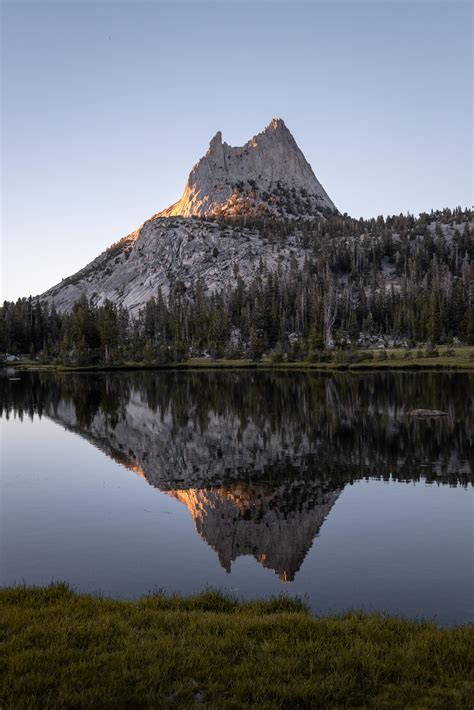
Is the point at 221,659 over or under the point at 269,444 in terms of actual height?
over

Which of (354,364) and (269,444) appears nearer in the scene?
(269,444)

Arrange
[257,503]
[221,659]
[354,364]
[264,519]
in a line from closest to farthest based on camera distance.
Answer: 1. [221,659]
2. [264,519]
3. [257,503]
4. [354,364]

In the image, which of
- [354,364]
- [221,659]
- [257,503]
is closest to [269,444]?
[257,503]

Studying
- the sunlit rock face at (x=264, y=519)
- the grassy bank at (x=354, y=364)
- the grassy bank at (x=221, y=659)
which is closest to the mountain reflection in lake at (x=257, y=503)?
the sunlit rock face at (x=264, y=519)

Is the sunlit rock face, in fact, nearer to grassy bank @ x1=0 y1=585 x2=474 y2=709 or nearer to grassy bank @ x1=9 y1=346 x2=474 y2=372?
grassy bank @ x1=0 y1=585 x2=474 y2=709

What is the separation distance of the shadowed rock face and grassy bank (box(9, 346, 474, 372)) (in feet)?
108

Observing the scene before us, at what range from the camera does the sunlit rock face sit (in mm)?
21812

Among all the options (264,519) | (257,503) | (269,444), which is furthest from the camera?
(269,444)

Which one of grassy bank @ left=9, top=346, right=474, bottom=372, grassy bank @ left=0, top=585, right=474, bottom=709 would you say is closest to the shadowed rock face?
grassy bank @ left=0, top=585, right=474, bottom=709

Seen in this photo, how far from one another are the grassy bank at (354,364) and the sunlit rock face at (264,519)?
90.8 m

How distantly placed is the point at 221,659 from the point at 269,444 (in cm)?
3395

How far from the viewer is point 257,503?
28516 millimetres

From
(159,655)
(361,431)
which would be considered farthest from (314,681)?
(361,431)

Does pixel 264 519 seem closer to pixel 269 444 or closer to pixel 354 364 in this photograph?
pixel 269 444
